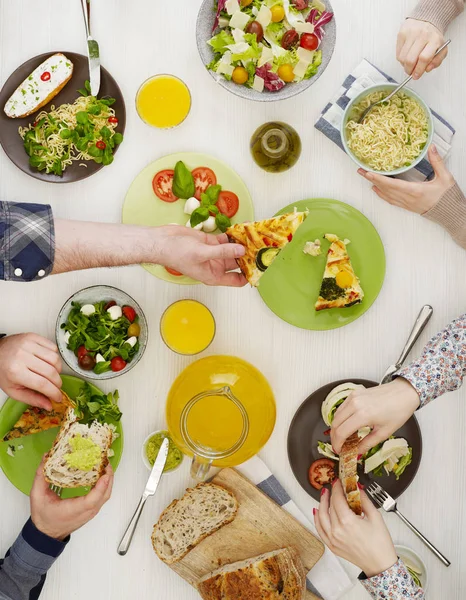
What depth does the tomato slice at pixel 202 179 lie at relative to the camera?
8.70ft

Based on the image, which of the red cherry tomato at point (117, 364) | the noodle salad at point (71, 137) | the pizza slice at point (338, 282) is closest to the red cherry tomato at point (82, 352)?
the red cherry tomato at point (117, 364)

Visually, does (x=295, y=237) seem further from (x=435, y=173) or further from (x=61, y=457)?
(x=61, y=457)

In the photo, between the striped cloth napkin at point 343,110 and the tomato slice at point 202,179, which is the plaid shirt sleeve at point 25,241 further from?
the striped cloth napkin at point 343,110

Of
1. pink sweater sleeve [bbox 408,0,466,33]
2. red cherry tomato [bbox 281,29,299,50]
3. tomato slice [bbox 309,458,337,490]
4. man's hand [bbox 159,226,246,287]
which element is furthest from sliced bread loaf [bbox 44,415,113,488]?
pink sweater sleeve [bbox 408,0,466,33]

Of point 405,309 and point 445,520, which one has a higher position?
point 405,309

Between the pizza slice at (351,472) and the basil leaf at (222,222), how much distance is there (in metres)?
1.04

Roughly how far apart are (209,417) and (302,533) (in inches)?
27.5

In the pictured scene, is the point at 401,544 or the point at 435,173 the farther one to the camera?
the point at 401,544

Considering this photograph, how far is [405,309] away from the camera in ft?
9.00

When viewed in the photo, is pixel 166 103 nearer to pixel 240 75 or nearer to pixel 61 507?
pixel 240 75

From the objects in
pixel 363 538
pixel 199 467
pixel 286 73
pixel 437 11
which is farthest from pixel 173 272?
pixel 437 11

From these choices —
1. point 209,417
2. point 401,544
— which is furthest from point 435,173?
point 401,544

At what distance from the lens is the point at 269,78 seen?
255cm

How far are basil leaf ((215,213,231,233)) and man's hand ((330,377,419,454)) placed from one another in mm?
900
